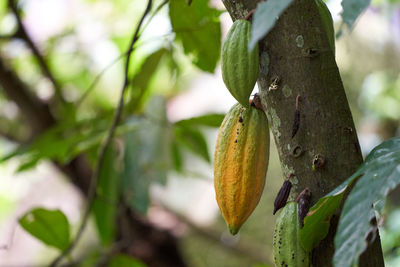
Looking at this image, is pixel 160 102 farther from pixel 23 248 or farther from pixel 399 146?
pixel 23 248

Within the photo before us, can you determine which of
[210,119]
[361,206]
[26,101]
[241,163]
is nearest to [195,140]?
[210,119]

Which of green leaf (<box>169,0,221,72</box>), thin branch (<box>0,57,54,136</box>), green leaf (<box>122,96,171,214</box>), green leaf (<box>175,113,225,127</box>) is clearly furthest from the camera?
thin branch (<box>0,57,54,136</box>)

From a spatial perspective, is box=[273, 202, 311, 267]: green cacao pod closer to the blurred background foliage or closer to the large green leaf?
the large green leaf

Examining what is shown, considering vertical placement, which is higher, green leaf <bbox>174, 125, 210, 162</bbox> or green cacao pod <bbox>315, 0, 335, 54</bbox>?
green cacao pod <bbox>315, 0, 335, 54</bbox>

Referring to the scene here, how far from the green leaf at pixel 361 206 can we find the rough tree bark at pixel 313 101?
3.9 inches

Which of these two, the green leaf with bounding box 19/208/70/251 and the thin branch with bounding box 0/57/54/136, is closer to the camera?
the green leaf with bounding box 19/208/70/251

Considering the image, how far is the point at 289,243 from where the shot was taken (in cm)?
64

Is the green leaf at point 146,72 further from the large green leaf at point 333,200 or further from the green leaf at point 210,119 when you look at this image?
the large green leaf at point 333,200

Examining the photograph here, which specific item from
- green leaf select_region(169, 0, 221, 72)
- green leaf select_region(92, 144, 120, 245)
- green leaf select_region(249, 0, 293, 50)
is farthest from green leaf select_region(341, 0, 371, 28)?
green leaf select_region(92, 144, 120, 245)

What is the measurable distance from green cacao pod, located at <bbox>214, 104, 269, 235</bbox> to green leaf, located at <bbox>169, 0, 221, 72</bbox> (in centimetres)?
33

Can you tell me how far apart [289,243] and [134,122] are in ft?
2.73

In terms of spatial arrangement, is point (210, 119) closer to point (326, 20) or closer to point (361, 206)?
point (326, 20)

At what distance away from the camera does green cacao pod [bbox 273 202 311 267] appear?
64 cm

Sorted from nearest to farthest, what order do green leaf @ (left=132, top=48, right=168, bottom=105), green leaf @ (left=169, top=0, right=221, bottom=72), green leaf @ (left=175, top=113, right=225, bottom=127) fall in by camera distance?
green leaf @ (left=169, top=0, right=221, bottom=72), green leaf @ (left=175, top=113, right=225, bottom=127), green leaf @ (left=132, top=48, right=168, bottom=105)
